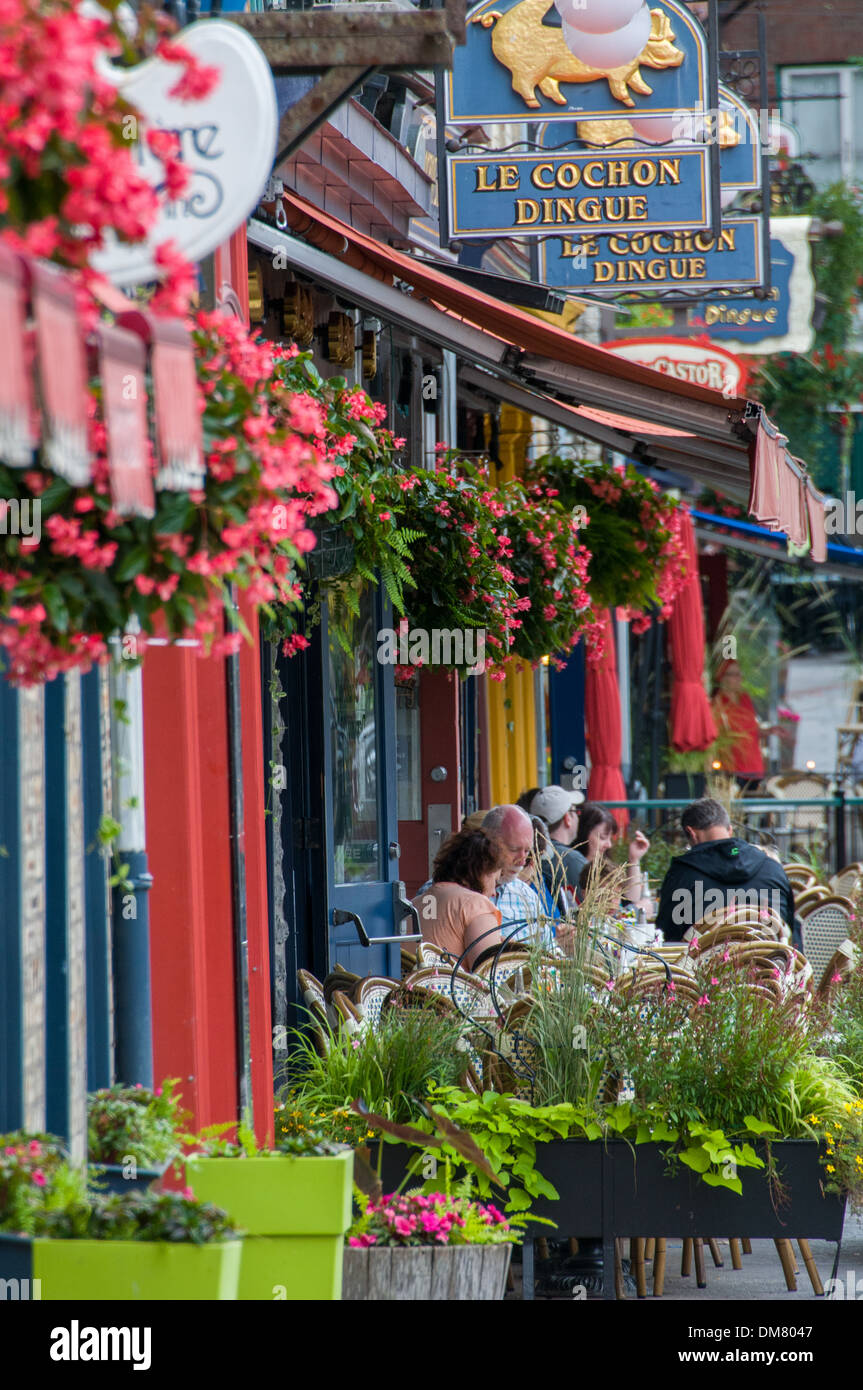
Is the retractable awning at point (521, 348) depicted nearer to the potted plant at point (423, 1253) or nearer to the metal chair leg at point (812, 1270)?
the metal chair leg at point (812, 1270)

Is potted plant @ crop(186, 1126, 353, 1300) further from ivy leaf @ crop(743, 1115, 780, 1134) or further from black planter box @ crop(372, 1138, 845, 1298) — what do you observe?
ivy leaf @ crop(743, 1115, 780, 1134)

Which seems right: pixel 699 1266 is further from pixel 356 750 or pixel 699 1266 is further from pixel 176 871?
pixel 356 750

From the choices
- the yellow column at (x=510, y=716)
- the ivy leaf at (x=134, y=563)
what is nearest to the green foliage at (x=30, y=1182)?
the ivy leaf at (x=134, y=563)

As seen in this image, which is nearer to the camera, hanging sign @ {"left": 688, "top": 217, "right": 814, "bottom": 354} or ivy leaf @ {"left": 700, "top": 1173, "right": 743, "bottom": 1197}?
ivy leaf @ {"left": 700, "top": 1173, "right": 743, "bottom": 1197}

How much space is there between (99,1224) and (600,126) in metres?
6.22

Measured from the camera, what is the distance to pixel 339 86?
400 centimetres

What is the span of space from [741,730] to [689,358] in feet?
21.3

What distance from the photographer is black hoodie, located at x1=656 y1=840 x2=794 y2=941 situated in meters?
8.18

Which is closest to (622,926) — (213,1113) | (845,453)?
(213,1113)

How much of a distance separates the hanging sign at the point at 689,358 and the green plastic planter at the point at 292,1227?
1076 centimetres

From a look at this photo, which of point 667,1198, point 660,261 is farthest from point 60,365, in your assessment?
point 660,261

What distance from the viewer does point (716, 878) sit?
8227 millimetres

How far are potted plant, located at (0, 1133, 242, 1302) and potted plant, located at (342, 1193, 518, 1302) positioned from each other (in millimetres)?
1119

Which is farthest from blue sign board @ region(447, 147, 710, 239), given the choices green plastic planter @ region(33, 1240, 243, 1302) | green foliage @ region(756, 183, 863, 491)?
green foliage @ region(756, 183, 863, 491)
